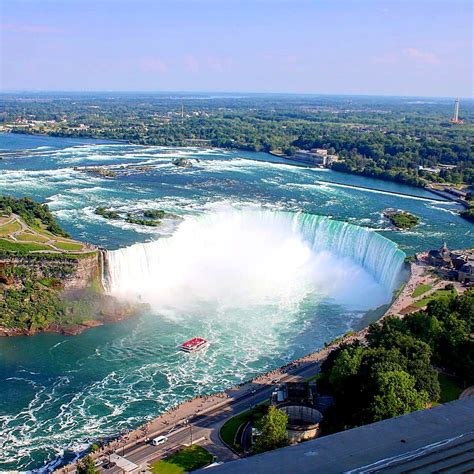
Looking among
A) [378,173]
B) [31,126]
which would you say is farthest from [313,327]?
[31,126]

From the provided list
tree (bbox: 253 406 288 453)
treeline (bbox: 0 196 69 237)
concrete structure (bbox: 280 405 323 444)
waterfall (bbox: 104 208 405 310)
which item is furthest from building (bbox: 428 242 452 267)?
treeline (bbox: 0 196 69 237)

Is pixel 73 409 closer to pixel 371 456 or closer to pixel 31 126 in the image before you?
pixel 371 456

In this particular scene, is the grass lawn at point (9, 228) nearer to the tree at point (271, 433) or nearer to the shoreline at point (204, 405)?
the shoreline at point (204, 405)

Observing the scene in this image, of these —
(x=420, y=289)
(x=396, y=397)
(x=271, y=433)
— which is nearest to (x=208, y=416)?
(x=271, y=433)

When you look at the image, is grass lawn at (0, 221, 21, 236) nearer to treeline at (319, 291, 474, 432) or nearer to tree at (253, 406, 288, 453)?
treeline at (319, 291, 474, 432)

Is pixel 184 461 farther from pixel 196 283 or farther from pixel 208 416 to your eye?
pixel 196 283

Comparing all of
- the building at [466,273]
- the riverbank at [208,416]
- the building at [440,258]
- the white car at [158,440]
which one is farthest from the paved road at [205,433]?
the building at [440,258]
